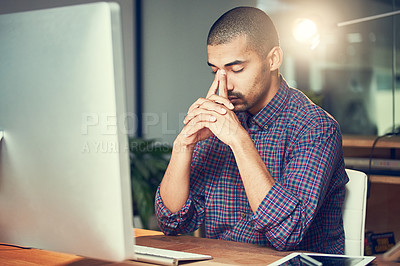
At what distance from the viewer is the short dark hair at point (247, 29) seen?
1.60 meters

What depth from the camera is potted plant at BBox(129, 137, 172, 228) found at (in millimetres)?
3273

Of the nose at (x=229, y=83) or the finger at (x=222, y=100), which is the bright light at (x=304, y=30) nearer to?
the nose at (x=229, y=83)

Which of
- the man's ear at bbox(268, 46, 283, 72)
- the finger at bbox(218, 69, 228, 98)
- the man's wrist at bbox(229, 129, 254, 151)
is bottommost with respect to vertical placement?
the man's wrist at bbox(229, 129, 254, 151)

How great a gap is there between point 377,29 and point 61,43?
377 cm

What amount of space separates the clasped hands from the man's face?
4.0 inches

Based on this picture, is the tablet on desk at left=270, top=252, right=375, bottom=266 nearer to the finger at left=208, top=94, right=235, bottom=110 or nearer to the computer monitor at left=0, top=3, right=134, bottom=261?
the computer monitor at left=0, top=3, right=134, bottom=261

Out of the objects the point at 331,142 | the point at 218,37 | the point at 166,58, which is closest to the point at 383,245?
the point at 331,142

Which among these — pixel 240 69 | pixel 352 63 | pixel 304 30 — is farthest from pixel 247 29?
pixel 352 63

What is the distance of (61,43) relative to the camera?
74 cm

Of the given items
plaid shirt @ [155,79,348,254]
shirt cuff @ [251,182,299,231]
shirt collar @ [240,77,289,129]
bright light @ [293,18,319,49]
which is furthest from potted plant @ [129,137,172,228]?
shirt cuff @ [251,182,299,231]

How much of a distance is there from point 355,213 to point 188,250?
0.52 meters

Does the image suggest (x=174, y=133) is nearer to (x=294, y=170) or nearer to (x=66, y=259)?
(x=294, y=170)

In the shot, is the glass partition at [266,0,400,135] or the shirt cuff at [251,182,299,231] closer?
the shirt cuff at [251,182,299,231]

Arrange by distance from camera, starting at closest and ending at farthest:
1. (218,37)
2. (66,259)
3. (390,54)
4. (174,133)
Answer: (66,259), (218,37), (390,54), (174,133)
